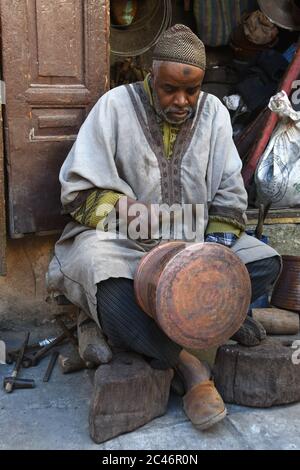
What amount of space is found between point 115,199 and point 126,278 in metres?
0.44

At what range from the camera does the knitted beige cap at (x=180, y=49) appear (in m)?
2.74

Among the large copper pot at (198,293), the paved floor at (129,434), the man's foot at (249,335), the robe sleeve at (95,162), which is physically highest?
the robe sleeve at (95,162)

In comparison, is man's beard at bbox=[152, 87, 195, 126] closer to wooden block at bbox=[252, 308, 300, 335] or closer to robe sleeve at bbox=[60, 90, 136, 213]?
robe sleeve at bbox=[60, 90, 136, 213]

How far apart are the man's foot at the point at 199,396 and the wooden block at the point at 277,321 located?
859mm

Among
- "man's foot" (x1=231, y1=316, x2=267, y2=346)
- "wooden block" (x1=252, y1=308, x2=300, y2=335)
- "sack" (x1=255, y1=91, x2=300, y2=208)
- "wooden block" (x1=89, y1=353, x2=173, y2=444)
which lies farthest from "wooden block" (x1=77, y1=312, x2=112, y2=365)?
"sack" (x1=255, y1=91, x2=300, y2=208)

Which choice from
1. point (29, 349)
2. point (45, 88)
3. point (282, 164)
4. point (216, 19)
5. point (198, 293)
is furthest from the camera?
point (216, 19)

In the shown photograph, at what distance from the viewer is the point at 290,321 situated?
11.5 ft

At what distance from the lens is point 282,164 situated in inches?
163

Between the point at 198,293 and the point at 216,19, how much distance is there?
3.41 metres

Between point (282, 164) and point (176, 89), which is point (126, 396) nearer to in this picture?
point (176, 89)

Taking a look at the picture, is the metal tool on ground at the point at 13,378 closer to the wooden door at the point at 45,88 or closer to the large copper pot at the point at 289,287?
the wooden door at the point at 45,88

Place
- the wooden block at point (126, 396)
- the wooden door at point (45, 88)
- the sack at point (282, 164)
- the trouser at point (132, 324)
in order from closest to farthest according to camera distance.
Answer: the wooden block at point (126, 396)
the trouser at point (132, 324)
the wooden door at point (45, 88)
the sack at point (282, 164)

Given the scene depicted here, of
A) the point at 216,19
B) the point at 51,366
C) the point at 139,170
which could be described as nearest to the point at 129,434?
the point at 51,366

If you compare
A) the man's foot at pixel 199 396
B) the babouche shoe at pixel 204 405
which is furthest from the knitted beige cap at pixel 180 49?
the babouche shoe at pixel 204 405
